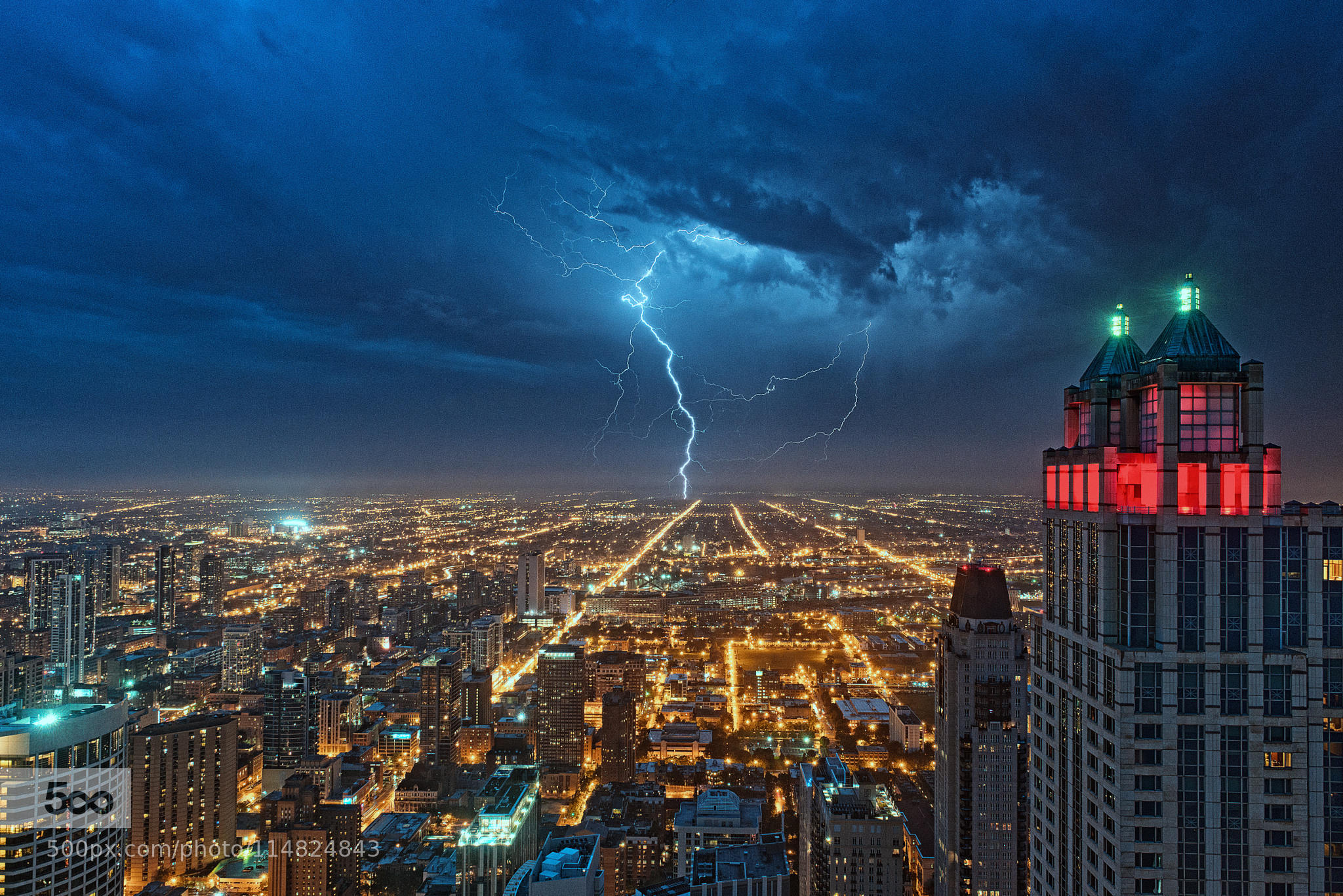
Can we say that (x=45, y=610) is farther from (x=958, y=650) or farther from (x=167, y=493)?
(x=167, y=493)

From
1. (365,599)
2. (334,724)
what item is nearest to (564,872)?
(334,724)

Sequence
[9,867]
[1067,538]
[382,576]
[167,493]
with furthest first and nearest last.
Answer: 1. [167,493]
2. [382,576]
3. [9,867]
4. [1067,538]

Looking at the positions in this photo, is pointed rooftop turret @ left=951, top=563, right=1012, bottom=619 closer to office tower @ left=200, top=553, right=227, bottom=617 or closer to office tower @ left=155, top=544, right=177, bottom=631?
office tower @ left=155, top=544, right=177, bottom=631

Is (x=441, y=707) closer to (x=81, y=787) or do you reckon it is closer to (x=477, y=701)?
(x=477, y=701)

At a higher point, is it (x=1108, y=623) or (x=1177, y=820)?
(x=1108, y=623)

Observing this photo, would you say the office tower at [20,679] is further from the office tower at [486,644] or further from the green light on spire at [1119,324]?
the green light on spire at [1119,324]

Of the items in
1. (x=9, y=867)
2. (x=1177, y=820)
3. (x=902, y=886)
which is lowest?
(x=902, y=886)

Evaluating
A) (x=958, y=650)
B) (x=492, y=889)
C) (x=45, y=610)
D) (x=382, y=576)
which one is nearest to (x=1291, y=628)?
(x=958, y=650)
